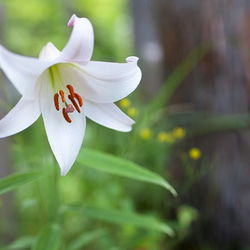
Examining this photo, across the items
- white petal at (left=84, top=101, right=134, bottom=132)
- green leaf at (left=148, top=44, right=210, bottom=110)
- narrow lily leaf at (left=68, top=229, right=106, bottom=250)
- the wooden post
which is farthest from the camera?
green leaf at (left=148, top=44, right=210, bottom=110)

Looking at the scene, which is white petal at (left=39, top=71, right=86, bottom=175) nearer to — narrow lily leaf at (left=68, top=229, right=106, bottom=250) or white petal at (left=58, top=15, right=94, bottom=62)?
white petal at (left=58, top=15, right=94, bottom=62)

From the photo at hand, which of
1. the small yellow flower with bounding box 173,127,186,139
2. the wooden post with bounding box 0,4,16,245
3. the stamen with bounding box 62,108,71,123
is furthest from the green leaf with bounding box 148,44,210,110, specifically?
the stamen with bounding box 62,108,71,123

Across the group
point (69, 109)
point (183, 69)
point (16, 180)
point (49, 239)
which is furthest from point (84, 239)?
point (183, 69)

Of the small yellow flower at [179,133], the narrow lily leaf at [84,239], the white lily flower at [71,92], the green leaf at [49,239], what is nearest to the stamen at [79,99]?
the white lily flower at [71,92]

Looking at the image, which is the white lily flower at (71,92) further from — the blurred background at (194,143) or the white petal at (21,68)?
the blurred background at (194,143)

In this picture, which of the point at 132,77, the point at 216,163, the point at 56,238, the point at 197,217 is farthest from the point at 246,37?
the point at 56,238

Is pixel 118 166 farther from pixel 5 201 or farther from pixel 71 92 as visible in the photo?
pixel 5 201
